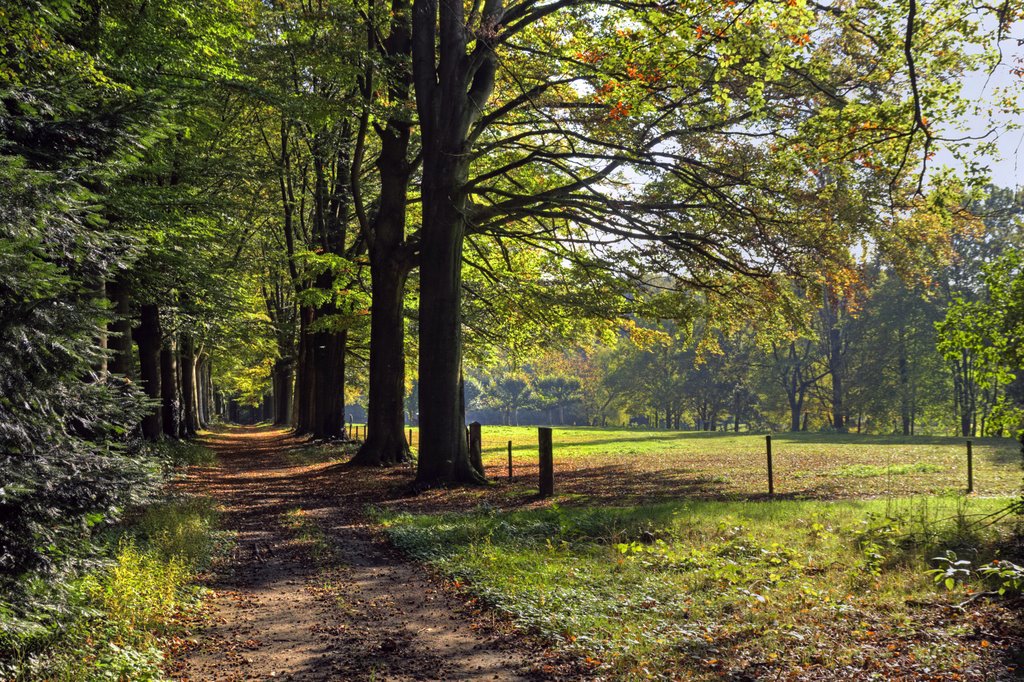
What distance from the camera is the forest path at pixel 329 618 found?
5703 millimetres

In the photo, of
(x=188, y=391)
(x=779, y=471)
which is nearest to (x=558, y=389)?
(x=188, y=391)

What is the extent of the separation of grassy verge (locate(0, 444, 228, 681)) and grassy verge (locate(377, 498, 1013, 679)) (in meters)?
2.79

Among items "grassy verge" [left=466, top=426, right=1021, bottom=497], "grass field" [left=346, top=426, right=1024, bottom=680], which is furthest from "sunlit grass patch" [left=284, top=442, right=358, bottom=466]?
"grass field" [left=346, top=426, right=1024, bottom=680]

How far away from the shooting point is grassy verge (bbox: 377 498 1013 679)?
18.2ft

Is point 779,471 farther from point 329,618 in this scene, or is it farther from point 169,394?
point 169,394

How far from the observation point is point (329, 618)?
23.0ft

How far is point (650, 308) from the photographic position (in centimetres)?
1944

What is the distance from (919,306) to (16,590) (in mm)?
61225

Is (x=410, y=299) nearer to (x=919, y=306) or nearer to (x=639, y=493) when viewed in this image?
(x=639, y=493)

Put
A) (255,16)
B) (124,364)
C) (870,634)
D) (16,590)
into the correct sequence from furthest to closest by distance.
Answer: (255,16), (124,364), (870,634), (16,590)

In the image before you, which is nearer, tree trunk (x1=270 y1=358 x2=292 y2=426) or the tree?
tree trunk (x1=270 y1=358 x2=292 y2=426)

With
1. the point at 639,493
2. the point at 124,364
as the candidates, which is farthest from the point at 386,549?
the point at 124,364

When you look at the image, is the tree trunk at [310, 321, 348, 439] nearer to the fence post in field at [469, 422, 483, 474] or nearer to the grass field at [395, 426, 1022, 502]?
the grass field at [395, 426, 1022, 502]

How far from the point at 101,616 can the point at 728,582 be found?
217 inches
